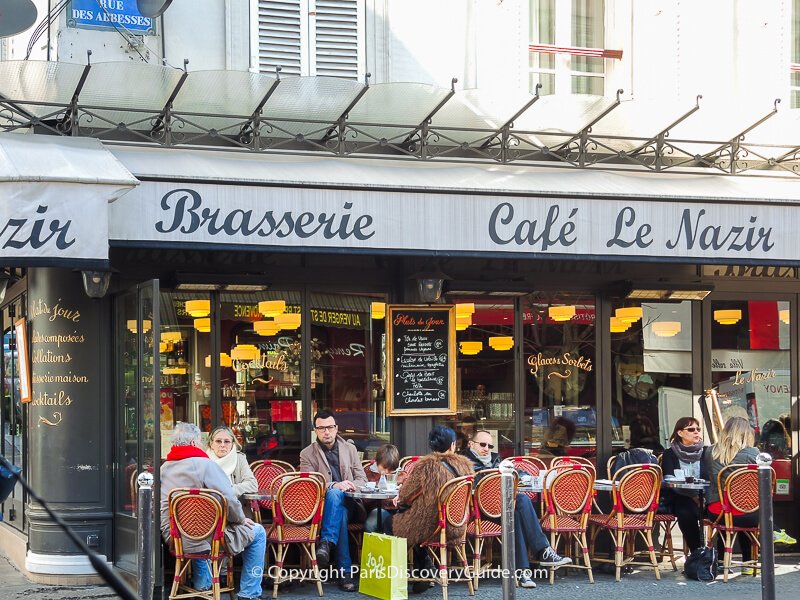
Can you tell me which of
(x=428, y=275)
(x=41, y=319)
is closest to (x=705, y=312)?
(x=428, y=275)

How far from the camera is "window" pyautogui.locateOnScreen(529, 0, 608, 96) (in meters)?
11.9

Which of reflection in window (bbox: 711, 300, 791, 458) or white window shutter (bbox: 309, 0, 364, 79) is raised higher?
white window shutter (bbox: 309, 0, 364, 79)

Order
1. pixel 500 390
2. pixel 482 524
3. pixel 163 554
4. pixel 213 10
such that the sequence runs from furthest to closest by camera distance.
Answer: pixel 500 390, pixel 213 10, pixel 482 524, pixel 163 554

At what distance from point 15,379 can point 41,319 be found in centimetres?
251

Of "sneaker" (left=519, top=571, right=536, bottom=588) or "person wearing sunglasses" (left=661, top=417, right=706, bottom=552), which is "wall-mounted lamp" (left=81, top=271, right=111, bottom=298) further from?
"person wearing sunglasses" (left=661, top=417, right=706, bottom=552)

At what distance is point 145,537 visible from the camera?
758cm

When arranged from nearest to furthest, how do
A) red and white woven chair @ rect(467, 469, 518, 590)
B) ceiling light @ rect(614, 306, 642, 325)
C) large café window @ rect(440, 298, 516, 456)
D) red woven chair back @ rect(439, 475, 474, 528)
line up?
red woven chair back @ rect(439, 475, 474, 528) < red and white woven chair @ rect(467, 469, 518, 590) < large café window @ rect(440, 298, 516, 456) < ceiling light @ rect(614, 306, 642, 325)

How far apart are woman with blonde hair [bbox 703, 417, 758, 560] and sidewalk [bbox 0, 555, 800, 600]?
0.56 metres

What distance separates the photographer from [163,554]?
9.34 m

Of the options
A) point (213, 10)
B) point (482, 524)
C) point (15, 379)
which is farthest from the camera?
point (15, 379)

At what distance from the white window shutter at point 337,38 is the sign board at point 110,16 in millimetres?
1566

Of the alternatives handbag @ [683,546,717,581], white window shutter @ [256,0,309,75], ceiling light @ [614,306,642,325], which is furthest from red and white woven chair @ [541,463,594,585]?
white window shutter @ [256,0,309,75]

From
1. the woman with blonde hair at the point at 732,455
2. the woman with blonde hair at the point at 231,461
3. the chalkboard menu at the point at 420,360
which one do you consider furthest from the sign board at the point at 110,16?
the woman with blonde hair at the point at 732,455

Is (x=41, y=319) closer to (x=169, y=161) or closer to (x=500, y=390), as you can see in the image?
(x=169, y=161)
